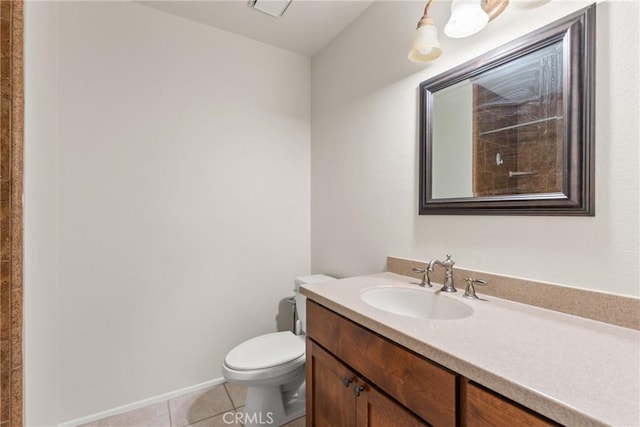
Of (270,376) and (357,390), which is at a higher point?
(357,390)

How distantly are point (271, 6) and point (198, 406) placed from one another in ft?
8.03

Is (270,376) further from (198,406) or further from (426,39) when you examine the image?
(426,39)

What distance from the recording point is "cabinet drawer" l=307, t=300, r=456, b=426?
66cm

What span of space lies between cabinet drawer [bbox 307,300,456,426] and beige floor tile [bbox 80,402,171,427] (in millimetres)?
1234

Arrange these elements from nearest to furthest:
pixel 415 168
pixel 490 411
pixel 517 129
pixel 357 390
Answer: pixel 490 411 < pixel 357 390 < pixel 517 129 < pixel 415 168

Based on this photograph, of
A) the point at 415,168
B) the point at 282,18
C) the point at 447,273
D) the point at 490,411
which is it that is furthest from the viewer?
the point at 282,18

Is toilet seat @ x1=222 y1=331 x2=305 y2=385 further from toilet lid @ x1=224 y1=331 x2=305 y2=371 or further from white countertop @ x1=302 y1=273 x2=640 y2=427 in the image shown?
white countertop @ x1=302 y1=273 x2=640 y2=427

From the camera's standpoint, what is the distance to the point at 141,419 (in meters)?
1.60

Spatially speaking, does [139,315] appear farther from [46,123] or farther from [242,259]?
[46,123]

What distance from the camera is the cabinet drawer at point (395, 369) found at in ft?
2.16

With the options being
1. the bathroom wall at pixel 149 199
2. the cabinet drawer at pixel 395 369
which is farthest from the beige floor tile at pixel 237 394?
the cabinet drawer at pixel 395 369

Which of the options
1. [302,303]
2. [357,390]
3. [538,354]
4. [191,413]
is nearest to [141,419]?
[191,413]

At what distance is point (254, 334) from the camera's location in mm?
2049

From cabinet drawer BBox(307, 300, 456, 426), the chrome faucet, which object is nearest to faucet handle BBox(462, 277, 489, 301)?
the chrome faucet
